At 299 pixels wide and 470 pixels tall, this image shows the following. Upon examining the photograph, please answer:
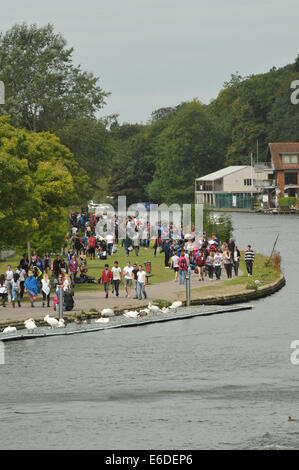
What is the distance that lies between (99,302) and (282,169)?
126m

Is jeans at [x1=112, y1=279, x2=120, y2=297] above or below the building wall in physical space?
below

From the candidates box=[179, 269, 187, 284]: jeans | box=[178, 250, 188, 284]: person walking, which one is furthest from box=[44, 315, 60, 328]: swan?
box=[179, 269, 187, 284]: jeans

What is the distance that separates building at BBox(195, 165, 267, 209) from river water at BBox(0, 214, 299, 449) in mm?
133542

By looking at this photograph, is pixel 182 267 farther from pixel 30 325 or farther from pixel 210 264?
pixel 30 325

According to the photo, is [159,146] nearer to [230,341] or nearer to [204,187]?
[204,187]

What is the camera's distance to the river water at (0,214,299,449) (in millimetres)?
27969

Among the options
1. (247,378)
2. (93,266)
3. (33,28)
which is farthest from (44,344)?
(33,28)

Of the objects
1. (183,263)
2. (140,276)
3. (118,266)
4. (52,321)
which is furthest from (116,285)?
(118,266)

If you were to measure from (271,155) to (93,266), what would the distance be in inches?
4464

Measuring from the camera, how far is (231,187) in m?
178

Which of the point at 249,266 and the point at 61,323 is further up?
the point at 249,266

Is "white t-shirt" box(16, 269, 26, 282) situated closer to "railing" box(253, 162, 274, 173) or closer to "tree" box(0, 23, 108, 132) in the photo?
"tree" box(0, 23, 108, 132)

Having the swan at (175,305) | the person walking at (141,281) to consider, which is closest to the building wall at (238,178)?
the person walking at (141,281)

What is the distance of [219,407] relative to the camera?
30.4 m
